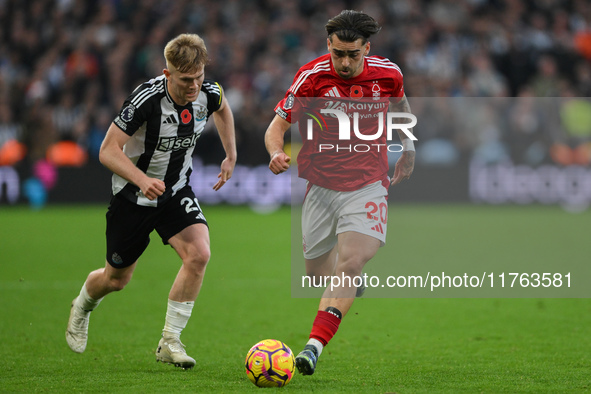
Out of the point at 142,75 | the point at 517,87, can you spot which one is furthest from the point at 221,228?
the point at 517,87

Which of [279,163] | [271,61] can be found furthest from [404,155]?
[271,61]

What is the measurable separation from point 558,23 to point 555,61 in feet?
6.07

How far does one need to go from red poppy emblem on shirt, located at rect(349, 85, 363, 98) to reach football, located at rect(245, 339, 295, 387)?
72.7 inches

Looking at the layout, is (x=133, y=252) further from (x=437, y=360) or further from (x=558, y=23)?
(x=558, y=23)

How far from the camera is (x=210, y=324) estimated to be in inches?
299

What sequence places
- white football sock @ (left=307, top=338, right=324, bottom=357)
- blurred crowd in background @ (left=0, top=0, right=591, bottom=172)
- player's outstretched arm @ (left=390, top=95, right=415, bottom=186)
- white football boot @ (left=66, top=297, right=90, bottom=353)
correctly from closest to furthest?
white football sock @ (left=307, top=338, right=324, bottom=357)
player's outstretched arm @ (left=390, top=95, right=415, bottom=186)
white football boot @ (left=66, top=297, right=90, bottom=353)
blurred crowd in background @ (left=0, top=0, right=591, bottom=172)

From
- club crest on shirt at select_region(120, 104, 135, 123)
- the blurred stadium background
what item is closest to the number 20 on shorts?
club crest on shirt at select_region(120, 104, 135, 123)

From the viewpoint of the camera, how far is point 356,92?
5777 millimetres

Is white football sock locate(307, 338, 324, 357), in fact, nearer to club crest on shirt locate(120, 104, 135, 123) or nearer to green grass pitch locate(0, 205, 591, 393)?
green grass pitch locate(0, 205, 591, 393)

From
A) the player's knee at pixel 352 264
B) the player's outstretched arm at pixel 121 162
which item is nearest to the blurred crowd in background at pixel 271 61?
the player's outstretched arm at pixel 121 162

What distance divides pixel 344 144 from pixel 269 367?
176 centimetres

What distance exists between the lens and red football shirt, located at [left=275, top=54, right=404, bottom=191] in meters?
5.75

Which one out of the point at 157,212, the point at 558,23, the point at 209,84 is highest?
the point at 558,23

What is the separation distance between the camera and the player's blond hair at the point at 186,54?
5.27m
